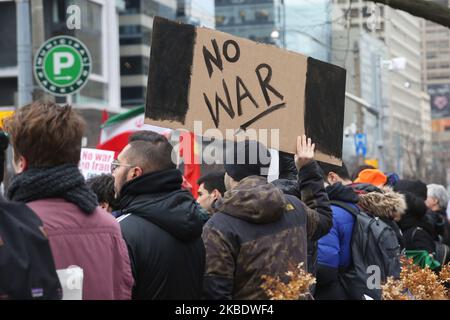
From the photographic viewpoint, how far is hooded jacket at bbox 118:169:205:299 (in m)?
4.30

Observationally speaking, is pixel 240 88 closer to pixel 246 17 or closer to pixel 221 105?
pixel 221 105

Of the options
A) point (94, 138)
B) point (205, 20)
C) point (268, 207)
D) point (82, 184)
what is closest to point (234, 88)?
point (268, 207)

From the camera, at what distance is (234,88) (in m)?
5.12

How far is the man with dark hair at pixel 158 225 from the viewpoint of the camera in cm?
430

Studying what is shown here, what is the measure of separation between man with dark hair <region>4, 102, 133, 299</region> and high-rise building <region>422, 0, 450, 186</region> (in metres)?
111

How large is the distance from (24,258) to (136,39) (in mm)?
75134

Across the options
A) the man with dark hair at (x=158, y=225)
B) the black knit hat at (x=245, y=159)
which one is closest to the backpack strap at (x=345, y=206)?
the black knit hat at (x=245, y=159)

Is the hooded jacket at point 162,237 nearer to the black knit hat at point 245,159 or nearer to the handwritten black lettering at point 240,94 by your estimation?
the black knit hat at point 245,159

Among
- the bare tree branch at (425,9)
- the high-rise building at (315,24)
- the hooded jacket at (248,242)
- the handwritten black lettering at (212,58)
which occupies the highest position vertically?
the high-rise building at (315,24)

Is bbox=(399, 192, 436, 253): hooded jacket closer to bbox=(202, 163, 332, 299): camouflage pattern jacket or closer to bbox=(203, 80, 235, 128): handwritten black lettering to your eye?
bbox=(203, 80, 235, 128): handwritten black lettering

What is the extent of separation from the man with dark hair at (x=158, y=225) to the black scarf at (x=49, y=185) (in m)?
0.72

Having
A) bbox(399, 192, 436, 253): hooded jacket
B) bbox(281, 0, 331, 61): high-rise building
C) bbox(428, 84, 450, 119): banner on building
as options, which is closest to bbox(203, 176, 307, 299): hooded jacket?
bbox(399, 192, 436, 253): hooded jacket

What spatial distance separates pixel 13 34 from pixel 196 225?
4085cm

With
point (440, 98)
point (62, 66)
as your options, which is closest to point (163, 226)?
point (62, 66)
